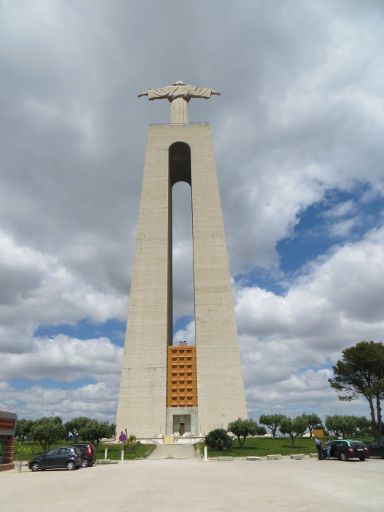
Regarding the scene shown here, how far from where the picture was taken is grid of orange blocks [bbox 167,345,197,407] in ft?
110

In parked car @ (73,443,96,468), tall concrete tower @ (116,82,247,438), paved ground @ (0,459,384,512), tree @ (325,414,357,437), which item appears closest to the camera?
paved ground @ (0,459,384,512)

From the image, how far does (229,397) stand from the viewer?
106ft

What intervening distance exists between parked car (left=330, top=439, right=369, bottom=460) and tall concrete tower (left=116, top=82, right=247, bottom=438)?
1235cm

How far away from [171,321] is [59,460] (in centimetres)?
2254

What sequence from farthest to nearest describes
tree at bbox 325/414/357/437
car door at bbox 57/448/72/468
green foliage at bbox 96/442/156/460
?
tree at bbox 325/414/357/437
green foliage at bbox 96/442/156/460
car door at bbox 57/448/72/468

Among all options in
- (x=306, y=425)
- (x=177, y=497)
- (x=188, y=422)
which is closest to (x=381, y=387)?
(x=306, y=425)

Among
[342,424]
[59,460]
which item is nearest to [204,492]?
[59,460]

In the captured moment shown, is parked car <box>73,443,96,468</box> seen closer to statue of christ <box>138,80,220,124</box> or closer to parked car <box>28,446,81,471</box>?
parked car <box>28,446,81,471</box>

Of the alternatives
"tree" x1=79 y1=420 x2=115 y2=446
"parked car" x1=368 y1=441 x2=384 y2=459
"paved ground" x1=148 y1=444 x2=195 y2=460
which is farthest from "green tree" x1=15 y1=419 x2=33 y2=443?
"parked car" x1=368 y1=441 x2=384 y2=459

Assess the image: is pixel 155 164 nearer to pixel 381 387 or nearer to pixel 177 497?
pixel 381 387

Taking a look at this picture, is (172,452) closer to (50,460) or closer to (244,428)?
(244,428)

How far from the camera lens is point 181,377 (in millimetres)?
34031

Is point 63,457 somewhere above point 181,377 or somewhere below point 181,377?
below

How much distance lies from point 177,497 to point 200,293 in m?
26.7
